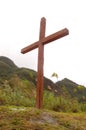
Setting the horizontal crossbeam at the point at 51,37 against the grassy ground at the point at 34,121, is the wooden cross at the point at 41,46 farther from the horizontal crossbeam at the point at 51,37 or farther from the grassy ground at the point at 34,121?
the grassy ground at the point at 34,121

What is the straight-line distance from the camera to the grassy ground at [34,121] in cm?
648

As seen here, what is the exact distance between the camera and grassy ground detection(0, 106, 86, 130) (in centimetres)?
648

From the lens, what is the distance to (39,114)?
7.37 m

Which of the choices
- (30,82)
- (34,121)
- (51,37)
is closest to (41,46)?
(51,37)

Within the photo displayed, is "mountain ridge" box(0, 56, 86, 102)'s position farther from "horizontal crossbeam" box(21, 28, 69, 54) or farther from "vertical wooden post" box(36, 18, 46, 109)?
"vertical wooden post" box(36, 18, 46, 109)

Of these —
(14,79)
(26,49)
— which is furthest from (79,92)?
(26,49)

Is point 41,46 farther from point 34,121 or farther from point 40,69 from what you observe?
point 34,121

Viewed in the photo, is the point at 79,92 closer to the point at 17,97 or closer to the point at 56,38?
the point at 17,97

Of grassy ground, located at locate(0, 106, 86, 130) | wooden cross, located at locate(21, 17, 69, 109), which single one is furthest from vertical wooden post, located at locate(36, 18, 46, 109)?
grassy ground, located at locate(0, 106, 86, 130)

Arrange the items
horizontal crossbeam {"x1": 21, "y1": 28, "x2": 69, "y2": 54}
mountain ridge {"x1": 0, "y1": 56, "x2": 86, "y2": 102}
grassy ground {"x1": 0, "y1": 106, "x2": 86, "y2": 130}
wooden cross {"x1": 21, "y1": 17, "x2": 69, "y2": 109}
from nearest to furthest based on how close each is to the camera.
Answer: grassy ground {"x1": 0, "y1": 106, "x2": 86, "y2": 130} < horizontal crossbeam {"x1": 21, "y1": 28, "x2": 69, "y2": 54} < wooden cross {"x1": 21, "y1": 17, "x2": 69, "y2": 109} < mountain ridge {"x1": 0, "y1": 56, "x2": 86, "y2": 102}

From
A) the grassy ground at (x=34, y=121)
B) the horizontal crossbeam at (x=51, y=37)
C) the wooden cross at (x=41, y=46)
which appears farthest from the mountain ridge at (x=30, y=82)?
the grassy ground at (x=34, y=121)

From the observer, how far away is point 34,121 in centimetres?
686

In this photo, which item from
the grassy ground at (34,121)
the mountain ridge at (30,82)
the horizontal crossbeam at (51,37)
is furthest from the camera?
the mountain ridge at (30,82)

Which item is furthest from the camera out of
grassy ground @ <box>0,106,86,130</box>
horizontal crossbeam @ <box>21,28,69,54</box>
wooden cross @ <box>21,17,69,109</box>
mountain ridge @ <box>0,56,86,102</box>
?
mountain ridge @ <box>0,56,86,102</box>
